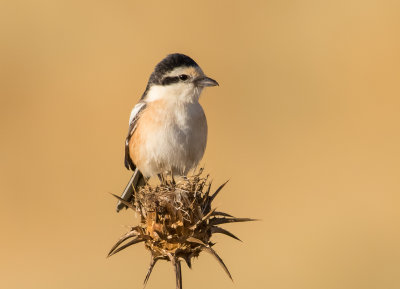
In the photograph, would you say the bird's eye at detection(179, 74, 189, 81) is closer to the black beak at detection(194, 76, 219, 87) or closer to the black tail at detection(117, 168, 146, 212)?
the black beak at detection(194, 76, 219, 87)

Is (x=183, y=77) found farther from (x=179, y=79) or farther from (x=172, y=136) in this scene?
(x=172, y=136)

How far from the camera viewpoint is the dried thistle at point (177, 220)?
18.6 feet

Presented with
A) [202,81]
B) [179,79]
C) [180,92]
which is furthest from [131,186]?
[202,81]

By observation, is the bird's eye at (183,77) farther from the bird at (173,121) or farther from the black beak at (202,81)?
the black beak at (202,81)

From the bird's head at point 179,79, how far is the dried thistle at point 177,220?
7.06 feet

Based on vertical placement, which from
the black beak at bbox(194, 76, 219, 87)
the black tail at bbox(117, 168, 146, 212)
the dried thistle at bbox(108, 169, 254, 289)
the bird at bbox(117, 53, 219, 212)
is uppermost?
the black beak at bbox(194, 76, 219, 87)

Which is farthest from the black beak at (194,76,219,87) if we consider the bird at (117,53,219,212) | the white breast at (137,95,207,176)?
the white breast at (137,95,207,176)

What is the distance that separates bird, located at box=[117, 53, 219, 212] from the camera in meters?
7.82

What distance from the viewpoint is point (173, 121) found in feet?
25.8

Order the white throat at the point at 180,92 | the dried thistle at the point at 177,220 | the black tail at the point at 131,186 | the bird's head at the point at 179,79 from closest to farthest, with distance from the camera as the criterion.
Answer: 1. the dried thistle at the point at 177,220
2. the bird's head at the point at 179,79
3. the white throat at the point at 180,92
4. the black tail at the point at 131,186

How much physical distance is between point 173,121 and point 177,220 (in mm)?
2332

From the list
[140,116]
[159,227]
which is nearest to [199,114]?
[140,116]

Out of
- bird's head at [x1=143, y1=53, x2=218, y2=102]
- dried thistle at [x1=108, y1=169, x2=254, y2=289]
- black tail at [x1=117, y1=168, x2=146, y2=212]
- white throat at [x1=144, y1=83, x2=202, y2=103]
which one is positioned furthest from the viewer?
black tail at [x1=117, y1=168, x2=146, y2=212]

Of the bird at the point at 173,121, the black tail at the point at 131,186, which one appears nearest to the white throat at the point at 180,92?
the bird at the point at 173,121
